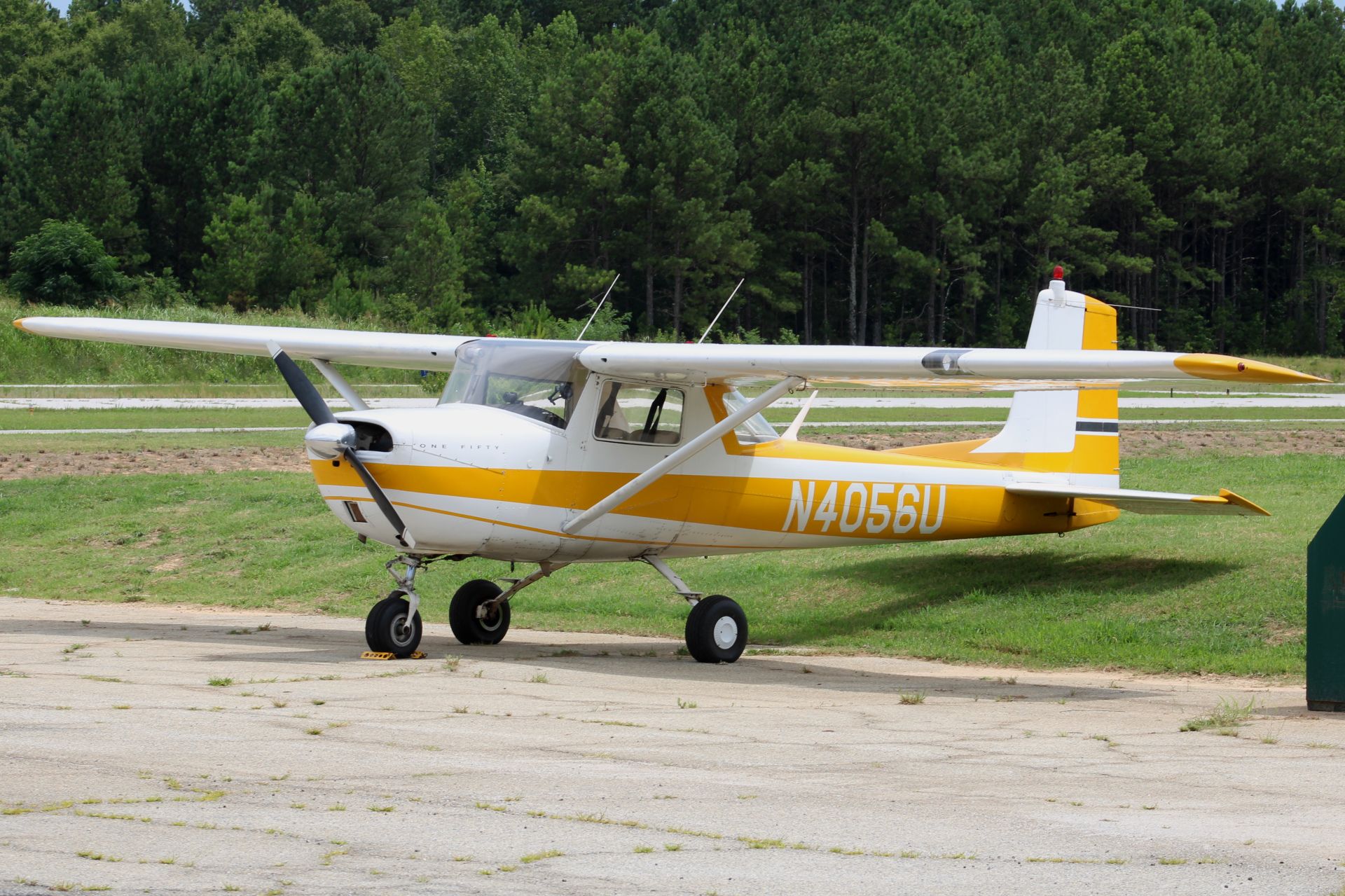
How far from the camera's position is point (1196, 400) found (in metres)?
38.6

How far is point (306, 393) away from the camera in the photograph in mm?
12203

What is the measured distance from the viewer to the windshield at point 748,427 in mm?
13359

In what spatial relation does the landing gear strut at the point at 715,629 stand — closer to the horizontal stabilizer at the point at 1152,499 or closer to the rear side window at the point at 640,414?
the rear side window at the point at 640,414

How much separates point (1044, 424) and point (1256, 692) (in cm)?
476

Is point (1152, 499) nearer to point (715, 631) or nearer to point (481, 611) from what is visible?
point (715, 631)

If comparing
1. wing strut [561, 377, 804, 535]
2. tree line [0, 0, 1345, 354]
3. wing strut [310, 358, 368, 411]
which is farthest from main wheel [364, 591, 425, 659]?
tree line [0, 0, 1345, 354]

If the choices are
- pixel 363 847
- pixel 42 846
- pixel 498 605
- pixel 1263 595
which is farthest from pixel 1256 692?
pixel 42 846

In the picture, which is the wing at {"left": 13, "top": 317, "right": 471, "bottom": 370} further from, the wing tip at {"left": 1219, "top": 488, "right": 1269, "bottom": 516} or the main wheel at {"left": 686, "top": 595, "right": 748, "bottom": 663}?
the wing tip at {"left": 1219, "top": 488, "right": 1269, "bottom": 516}

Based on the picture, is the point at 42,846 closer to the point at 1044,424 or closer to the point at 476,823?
the point at 476,823

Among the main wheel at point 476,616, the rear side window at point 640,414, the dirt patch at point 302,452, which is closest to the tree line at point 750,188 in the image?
the dirt patch at point 302,452

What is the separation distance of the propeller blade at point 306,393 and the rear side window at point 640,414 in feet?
7.37

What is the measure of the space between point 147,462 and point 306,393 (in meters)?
13.2

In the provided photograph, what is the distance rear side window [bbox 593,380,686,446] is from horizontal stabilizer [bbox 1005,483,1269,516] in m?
3.78

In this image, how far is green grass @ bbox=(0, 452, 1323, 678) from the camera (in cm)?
1310
